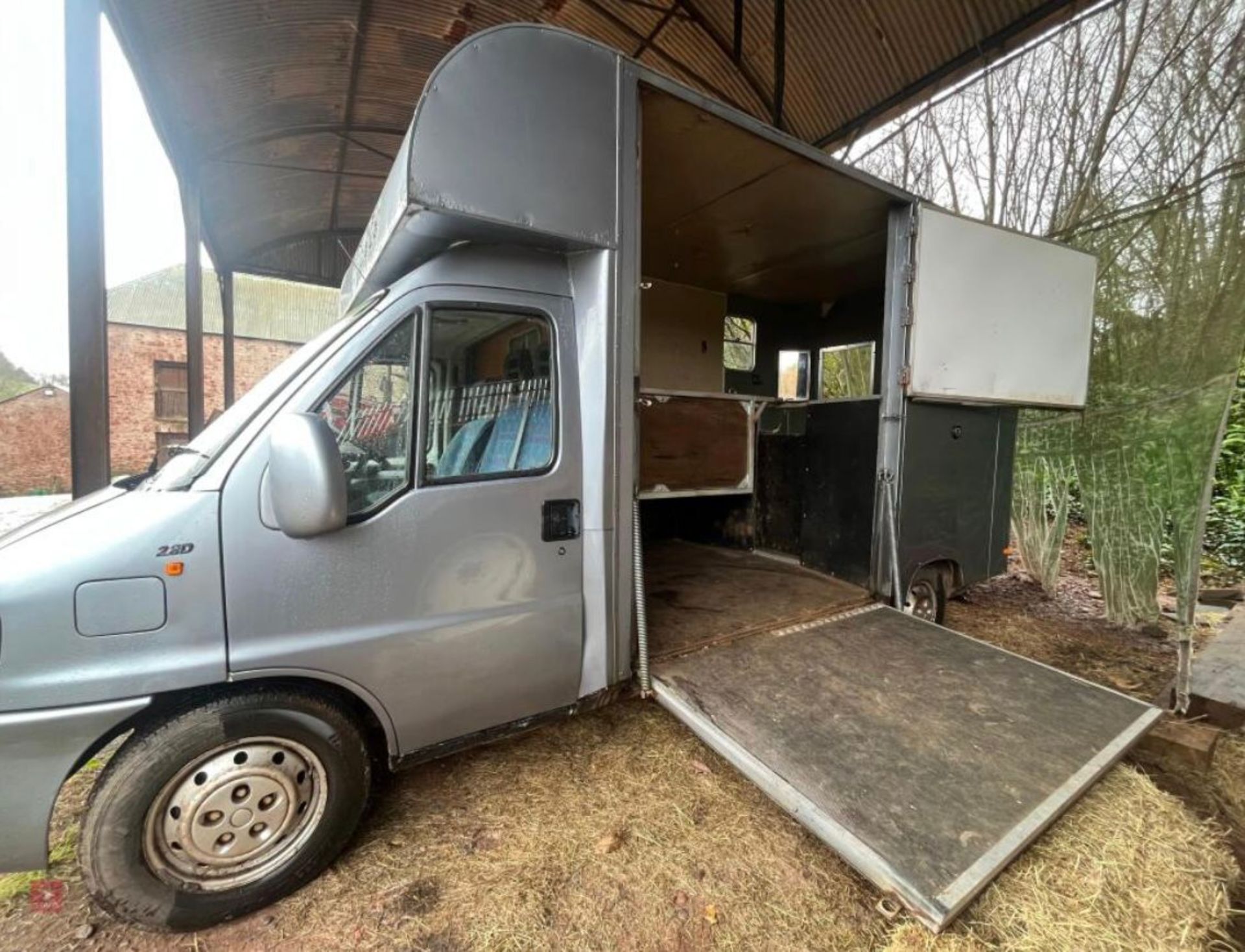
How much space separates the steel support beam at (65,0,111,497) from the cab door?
239 centimetres

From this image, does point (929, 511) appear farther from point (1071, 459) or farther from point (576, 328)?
point (576, 328)

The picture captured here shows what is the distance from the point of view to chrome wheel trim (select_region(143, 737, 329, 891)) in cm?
179

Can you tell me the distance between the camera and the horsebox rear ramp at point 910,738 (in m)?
1.80

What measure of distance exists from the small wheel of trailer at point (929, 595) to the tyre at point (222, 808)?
3.87 metres

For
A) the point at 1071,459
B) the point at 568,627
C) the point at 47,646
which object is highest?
the point at 1071,459

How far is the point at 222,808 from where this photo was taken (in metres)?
1.83

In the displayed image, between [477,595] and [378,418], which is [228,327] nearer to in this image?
[378,418]

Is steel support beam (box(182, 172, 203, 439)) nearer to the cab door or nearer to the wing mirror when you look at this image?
the cab door

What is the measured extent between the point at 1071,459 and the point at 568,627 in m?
5.32

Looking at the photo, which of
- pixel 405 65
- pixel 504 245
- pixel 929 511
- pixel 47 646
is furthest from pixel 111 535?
pixel 405 65

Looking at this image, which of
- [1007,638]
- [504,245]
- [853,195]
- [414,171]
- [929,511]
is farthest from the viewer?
[1007,638]

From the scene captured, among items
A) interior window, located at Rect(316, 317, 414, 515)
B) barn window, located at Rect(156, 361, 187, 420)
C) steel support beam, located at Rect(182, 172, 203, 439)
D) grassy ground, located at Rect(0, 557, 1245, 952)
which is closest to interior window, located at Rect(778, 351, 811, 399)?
grassy ground, located at Rect(0, 557, 1245, 952)

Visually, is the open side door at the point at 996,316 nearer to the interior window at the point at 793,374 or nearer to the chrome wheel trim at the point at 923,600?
the chrome wheel trim at the point at 923,600

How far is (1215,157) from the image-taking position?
13.7 ft
